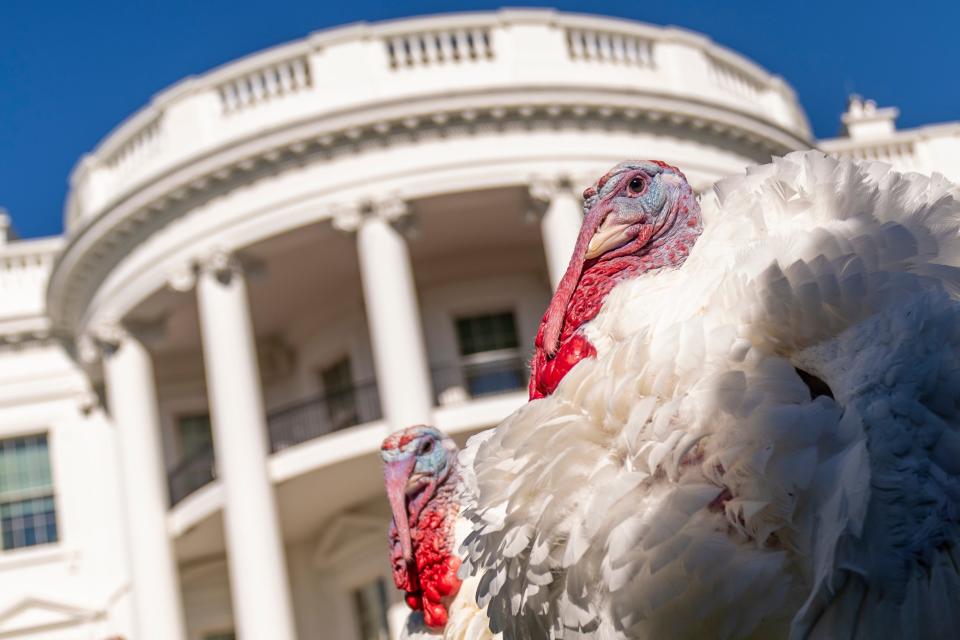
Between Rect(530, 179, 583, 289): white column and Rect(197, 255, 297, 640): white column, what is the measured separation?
415cm

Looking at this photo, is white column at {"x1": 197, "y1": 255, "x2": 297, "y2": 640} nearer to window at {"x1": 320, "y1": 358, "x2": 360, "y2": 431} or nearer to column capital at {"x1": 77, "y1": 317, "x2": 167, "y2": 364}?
column capital at {"x1": 77, "y1": 317, "x2": 167, "y2": 364}

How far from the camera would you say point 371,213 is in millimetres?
20000

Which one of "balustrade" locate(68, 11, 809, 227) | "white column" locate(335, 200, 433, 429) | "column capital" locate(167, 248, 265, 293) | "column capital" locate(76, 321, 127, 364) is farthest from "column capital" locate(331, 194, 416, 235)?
"column capital" locate(76, 321, 127, 364)

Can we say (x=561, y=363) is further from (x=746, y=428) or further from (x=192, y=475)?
(x=192, y=475)

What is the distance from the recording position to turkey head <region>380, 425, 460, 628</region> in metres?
5.22

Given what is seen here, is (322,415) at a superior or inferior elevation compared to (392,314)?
inferior

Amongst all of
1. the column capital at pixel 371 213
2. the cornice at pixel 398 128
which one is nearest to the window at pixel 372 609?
the column capital at pixel 371 213

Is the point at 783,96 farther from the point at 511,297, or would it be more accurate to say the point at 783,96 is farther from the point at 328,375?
the point at 328,375

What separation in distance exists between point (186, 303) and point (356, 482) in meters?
3.60

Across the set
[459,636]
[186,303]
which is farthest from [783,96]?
[459,636]

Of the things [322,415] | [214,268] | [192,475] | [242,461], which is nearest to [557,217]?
[214,268]

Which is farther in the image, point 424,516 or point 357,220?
point 357,220

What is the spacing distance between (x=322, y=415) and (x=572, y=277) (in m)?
19.0

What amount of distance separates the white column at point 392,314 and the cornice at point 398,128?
0.99 meters
